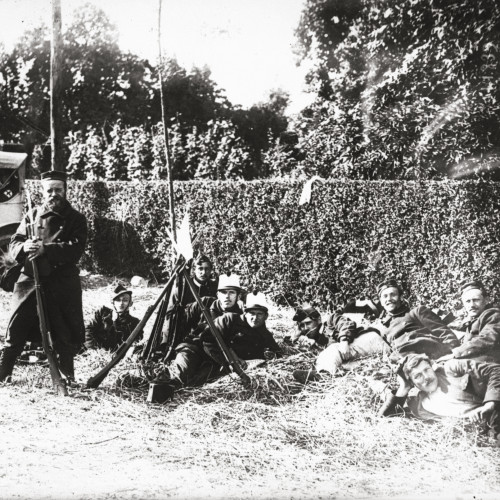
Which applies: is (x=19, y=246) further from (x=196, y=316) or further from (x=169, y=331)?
(x=196, y=316)

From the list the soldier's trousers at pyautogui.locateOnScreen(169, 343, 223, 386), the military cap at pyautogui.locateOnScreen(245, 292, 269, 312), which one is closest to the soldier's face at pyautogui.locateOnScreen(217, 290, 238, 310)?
the military cap at pyautogui.locateOnScreen(245, 292, 269, 312)

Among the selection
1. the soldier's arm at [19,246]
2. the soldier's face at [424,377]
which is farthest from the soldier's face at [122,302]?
the soldier's face at [424,377]

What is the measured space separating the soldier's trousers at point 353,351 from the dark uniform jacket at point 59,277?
2.24 metres

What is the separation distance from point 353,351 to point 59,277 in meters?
2.74

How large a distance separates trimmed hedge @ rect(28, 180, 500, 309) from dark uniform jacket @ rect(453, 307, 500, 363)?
9.64 feet

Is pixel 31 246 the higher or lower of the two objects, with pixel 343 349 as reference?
higher

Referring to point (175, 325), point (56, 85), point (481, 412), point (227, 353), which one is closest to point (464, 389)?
point (481, 412)

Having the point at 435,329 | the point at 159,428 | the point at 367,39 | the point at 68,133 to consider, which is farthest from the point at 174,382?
the point at 68,133

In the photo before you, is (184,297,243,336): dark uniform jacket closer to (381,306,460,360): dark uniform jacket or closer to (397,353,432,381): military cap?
(381,306,460,360): dark uniform jacket

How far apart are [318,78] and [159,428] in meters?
6.92

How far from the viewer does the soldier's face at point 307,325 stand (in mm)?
6293

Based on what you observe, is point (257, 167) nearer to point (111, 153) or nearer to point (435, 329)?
point (111, 153)

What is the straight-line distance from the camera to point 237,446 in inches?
152

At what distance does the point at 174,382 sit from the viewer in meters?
5.04
